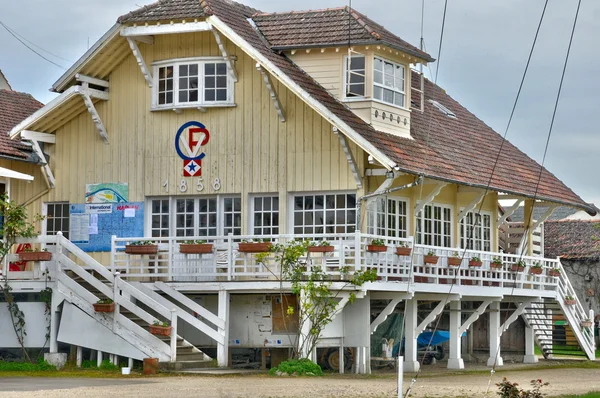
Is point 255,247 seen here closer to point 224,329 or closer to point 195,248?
point 195,248

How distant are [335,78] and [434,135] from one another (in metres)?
4.11

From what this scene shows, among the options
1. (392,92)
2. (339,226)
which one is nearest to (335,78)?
(392,92)

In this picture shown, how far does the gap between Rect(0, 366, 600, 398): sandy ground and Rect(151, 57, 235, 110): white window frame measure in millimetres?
7471

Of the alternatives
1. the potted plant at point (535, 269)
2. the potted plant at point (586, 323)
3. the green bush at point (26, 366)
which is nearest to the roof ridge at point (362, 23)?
the potted plant at point (535, 269)

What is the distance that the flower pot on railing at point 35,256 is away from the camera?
28.2 m

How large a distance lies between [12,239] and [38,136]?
4.28m

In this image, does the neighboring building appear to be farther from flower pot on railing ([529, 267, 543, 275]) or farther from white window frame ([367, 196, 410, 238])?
flower pot on railing ([529, 267, 543, 275])

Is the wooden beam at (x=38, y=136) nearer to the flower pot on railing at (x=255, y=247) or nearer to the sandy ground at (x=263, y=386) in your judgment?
the flower pot on railing at (x=255, y=247)

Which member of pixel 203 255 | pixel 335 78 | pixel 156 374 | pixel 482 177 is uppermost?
pixel 335 78

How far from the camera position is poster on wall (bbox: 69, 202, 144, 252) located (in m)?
31.9

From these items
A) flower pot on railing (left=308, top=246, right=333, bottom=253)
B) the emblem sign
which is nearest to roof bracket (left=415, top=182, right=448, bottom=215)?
flower pot on railing (left=308, top=246, right=333, bottom=253)

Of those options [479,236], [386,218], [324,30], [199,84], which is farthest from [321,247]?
A: [479,236]

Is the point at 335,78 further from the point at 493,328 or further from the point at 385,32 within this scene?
the point at 493,328

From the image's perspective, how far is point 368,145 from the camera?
2808 cm
